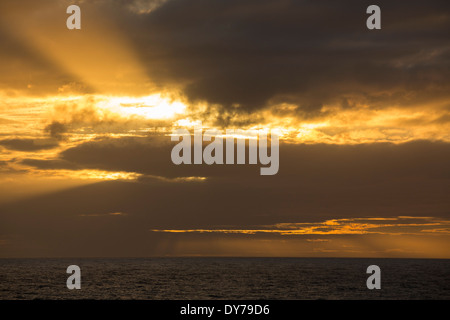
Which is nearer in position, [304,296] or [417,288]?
[304,296]

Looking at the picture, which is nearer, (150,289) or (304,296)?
(304,296)

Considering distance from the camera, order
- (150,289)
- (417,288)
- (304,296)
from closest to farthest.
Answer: (304,296)
(150,289)
(417,288)
